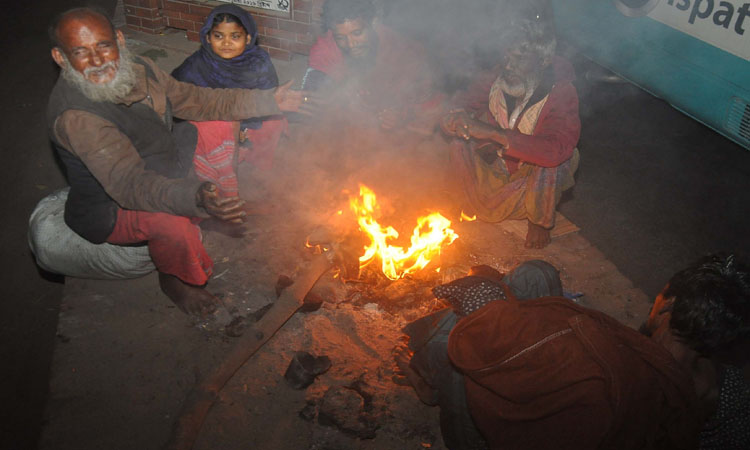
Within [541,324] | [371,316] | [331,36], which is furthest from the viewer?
[331,36]

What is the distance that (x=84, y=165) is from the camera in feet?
11.1

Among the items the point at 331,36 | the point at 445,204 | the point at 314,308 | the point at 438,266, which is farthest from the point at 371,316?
the point at 331,36

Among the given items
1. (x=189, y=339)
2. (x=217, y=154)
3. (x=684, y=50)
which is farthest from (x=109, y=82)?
(x=684, y=50)

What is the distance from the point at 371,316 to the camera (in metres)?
3.83

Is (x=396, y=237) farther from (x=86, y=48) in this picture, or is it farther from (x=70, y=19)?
(x=70, y=19)

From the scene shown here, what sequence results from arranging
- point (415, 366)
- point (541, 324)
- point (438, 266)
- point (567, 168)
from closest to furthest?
point (541, 324)
point (415, 366)
point (438, 266)
point (567, 168)

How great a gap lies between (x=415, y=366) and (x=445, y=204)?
223 cm

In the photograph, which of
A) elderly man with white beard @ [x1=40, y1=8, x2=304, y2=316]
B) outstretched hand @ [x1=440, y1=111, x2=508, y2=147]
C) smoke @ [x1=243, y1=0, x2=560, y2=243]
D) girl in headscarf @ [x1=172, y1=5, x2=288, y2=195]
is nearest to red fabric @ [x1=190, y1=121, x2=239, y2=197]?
girl in headscarf @ [x1=172, y1=5, x2=288, y2=195]

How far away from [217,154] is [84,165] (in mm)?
1474

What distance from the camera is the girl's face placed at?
4.96 meters

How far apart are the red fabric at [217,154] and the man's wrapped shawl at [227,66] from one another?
58 cm

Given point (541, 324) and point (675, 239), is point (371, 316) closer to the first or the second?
point (541, 324)

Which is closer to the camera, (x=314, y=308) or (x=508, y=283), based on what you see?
(x=508, y=283)

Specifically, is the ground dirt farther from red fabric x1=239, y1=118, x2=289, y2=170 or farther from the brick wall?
the brick wall
